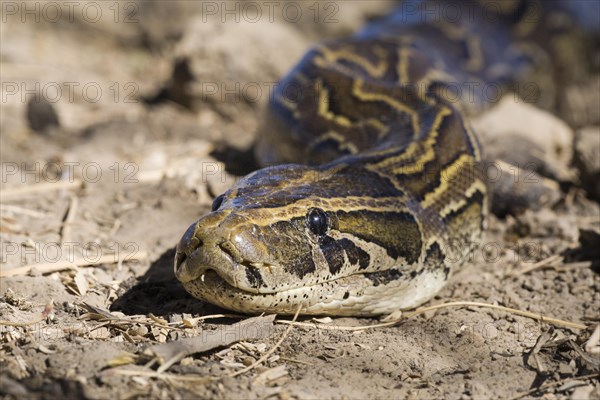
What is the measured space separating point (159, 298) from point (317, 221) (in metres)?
1.36

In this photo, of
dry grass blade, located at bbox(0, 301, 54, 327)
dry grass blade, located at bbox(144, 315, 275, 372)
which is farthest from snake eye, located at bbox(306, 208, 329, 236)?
dry grass blade, located at bbox(0, 301, 54, 327)

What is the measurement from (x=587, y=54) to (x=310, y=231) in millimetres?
8563

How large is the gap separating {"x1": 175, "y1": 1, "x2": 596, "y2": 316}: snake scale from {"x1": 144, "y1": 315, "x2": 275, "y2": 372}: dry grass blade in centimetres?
12

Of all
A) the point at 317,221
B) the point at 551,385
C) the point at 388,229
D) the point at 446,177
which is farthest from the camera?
the point at 446,177

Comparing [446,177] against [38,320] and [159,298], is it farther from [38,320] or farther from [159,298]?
[38,320]

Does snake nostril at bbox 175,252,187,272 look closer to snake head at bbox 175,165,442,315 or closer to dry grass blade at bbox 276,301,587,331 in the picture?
snake head at bbox 175,165,442,315

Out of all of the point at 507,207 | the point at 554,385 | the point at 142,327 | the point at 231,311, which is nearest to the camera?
the point at 554,385

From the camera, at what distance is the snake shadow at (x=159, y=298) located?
17.0 feet

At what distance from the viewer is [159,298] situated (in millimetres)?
5418

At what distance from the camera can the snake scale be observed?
4.70m

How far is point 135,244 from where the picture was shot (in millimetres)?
6238

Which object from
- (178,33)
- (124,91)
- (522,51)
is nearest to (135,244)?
(124,91)

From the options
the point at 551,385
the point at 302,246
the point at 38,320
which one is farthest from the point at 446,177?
the point at 38,320

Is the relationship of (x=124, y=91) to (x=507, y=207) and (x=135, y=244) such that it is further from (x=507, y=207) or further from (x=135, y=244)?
(x=507, y=207)
